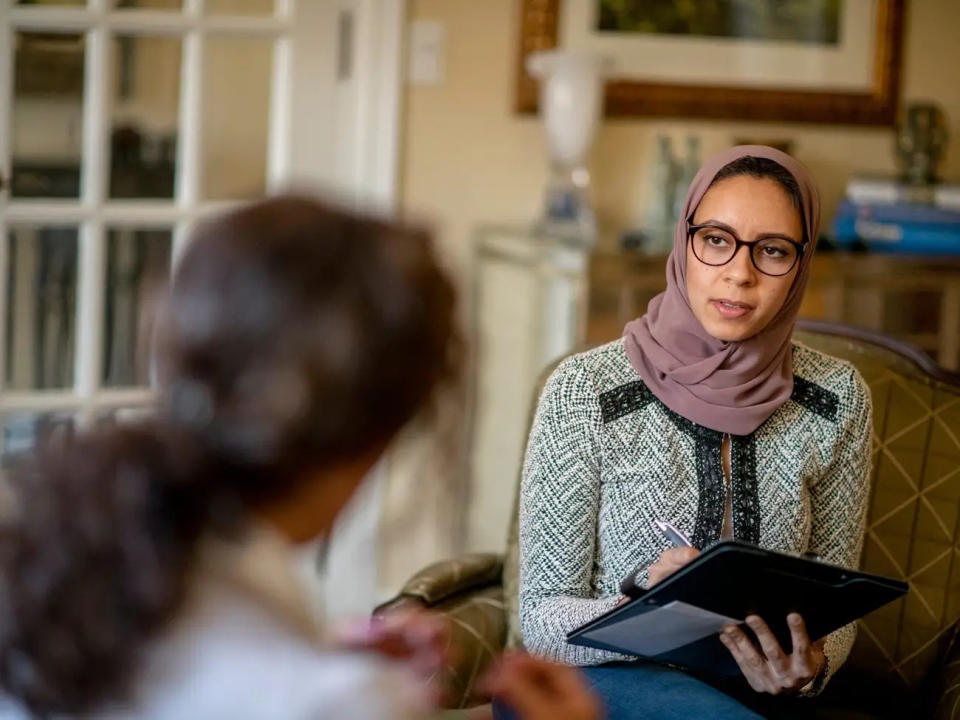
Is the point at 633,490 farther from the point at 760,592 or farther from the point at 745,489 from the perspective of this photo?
Answer: the point at 760,592

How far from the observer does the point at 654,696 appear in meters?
1.64

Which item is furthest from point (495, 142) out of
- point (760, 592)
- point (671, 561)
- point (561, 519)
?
point (760, 592)

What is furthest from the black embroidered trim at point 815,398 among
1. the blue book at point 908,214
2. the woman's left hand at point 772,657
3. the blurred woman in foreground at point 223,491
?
the blue book at point 908,214

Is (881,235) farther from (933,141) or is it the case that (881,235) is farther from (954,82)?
(954,82)

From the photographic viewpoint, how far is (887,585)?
57.2 inches

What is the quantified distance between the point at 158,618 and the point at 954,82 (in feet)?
10.5

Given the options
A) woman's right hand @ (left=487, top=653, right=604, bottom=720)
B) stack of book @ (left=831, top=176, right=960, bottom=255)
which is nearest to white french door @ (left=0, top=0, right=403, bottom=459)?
stack of book @ (left=831, top=176, right=960, bottom=255)

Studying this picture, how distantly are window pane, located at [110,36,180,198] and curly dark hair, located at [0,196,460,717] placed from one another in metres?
2.11

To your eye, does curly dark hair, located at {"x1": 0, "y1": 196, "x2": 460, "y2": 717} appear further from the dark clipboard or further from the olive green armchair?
the olive green armchair

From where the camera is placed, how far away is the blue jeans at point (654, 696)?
1584 millimetres

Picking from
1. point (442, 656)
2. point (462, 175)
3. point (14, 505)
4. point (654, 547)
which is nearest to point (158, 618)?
point (14, 505)

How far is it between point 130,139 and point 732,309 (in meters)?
1.60

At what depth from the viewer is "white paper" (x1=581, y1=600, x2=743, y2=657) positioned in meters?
1.47

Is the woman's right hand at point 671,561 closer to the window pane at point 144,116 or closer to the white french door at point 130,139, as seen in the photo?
the white french door at point 130,139
